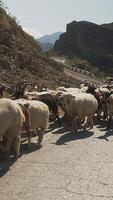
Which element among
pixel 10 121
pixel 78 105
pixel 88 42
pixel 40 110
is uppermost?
pixel 10 121

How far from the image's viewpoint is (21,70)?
3147cm

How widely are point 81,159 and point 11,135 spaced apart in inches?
81.6

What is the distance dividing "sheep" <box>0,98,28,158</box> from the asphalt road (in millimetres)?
544

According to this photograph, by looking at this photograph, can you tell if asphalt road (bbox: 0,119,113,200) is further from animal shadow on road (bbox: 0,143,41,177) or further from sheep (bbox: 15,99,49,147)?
sheep (bbox: 15,99,49,147)

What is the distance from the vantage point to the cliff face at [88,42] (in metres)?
95.6

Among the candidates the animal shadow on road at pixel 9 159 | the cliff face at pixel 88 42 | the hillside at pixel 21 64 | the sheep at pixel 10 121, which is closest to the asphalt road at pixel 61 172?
the animal shadow on road at pixel 9 159

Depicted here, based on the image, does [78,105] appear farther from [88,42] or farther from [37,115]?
[88,42]

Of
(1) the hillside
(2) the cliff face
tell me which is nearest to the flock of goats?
(1) the hillside

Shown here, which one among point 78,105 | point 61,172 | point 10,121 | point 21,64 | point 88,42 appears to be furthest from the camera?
point 88,42

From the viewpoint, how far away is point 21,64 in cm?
3241

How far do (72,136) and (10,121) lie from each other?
5.00 m

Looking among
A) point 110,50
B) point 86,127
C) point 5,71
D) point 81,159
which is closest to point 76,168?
point 81,159

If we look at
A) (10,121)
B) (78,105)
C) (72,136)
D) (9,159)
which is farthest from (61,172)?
(78,105)

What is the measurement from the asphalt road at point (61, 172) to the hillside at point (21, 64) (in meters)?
11.8
